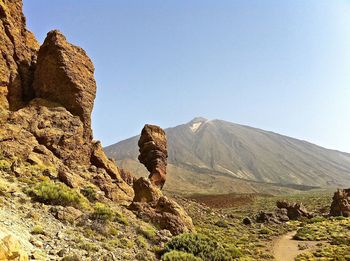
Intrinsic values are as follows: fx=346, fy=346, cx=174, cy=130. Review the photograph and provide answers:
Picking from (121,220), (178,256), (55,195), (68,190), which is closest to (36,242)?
(55,195)

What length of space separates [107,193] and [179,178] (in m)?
150

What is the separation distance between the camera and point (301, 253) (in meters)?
28.9

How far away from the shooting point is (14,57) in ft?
92.1

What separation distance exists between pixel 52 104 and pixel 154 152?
1790 centimetres

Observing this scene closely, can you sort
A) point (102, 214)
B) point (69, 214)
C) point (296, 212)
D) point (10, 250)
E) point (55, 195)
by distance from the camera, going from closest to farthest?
1. point (10, 250)
2. point (69, 214)
3. point (55, 195)
4. point (102, 214)
5. point (296, 212)

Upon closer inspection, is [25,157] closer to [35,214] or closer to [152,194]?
[35,214]

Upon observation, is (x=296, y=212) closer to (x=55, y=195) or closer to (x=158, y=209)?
(x=158, y=209)

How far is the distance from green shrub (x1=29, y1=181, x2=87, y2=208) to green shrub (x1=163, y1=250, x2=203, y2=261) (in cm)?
572

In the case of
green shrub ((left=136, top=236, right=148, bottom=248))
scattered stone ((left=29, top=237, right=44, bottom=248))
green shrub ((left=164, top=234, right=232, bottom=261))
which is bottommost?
green shrub ((left=164, top=234, right=232, bottom=261))

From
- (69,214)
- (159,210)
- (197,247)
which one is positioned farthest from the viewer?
(159,210)

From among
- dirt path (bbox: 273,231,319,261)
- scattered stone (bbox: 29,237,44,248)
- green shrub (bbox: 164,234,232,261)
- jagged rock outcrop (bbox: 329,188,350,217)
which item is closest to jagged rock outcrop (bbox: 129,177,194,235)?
green shrub (bbox: 164,234,232,261)

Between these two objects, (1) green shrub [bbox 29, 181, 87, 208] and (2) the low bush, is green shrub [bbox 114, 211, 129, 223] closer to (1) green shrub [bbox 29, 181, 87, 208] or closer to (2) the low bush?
(2) the low bush

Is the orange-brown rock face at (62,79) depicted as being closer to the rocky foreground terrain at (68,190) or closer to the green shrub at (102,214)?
the rocky foreground terrain at (68,190)

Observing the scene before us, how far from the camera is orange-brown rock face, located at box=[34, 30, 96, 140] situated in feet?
91.8
